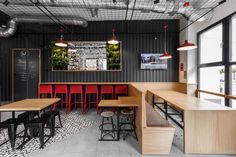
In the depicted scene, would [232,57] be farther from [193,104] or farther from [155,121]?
[155,121]

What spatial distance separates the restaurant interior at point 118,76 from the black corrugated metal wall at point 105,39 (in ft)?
0.14

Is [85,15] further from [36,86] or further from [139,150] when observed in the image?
[139,150]

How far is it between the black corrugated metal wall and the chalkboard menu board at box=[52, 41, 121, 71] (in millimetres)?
213

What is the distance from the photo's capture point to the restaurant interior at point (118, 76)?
267cm

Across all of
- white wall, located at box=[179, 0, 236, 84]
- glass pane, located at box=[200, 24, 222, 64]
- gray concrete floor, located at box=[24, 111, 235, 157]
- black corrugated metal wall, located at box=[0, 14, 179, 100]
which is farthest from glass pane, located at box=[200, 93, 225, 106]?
gray concrete floor, located at box=[24, 111, 235, 157]

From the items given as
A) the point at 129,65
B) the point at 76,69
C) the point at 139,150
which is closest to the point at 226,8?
the point at 129,65

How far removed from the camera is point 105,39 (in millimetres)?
6406

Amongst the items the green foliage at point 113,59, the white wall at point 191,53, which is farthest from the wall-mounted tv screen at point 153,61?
the green foliage at point 113,59

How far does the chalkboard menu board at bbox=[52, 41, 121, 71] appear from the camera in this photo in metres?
6.34

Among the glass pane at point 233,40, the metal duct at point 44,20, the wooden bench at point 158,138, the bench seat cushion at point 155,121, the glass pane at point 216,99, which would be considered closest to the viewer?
the wooden bench at point 158,138

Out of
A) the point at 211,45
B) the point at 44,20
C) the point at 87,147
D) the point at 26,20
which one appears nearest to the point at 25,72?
the point at 26,20

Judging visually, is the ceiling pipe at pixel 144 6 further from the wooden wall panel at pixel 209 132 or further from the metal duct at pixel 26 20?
the wooden wall panel at pixel 209 132

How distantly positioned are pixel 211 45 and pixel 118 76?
3490 millimetres

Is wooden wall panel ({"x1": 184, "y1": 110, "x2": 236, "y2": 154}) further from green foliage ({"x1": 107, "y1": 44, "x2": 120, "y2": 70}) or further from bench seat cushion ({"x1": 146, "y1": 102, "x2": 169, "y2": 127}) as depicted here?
green foliage ({"x1": 107, "y1": 44, "x2": 120, "y2": 70})
